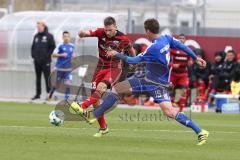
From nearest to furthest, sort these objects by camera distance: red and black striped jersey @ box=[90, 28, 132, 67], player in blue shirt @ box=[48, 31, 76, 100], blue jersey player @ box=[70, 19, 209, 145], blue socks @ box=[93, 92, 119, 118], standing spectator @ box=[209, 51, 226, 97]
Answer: blue jersey player @ box=[70, 19, 209, 145] < blue socks @ box=[93, 92, 119, 118] < red and black striped jersey @ box=[90, 28, 132, 67] < standing spectator @ box=[209, 51, 226, 97] < player in blue shirt @ box=[48, 31, 76, 100]

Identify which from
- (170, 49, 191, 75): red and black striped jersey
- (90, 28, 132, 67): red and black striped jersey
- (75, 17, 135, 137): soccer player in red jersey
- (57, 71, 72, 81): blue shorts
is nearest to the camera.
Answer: (75, 17, 135, 137): soccer player in red jersey

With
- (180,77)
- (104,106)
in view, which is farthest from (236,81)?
(104,106)

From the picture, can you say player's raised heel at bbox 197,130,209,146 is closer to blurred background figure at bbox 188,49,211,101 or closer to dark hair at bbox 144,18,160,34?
dark hair at bbox 144,18,160,34

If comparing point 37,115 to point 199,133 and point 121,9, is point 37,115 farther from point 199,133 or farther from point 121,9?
point 121,9

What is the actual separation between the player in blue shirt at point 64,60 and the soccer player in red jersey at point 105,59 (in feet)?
41.4

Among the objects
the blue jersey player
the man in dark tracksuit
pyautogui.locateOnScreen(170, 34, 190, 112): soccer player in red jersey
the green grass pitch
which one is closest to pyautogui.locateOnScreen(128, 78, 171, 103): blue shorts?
the blue jersey player

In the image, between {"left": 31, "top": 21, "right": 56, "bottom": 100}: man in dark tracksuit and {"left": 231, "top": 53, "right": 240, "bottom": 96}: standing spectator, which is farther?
{"left": 31, "top": 21, "right": 56, "bottom": 100}: man in dark tracksuit

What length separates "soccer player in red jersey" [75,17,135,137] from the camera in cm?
1686

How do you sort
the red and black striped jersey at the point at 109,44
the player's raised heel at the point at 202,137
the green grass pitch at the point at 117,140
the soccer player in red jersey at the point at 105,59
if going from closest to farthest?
the green grass pitch at the point at 117,140
the player's raised heel at the point at 202,137
the soccer player in red jersey at the point at 105,59
the red and black striped jersey at the point at 109,44

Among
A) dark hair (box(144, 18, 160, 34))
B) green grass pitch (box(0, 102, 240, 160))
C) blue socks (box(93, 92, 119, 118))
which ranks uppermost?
dark hair (box(144, 18, 160, 34))

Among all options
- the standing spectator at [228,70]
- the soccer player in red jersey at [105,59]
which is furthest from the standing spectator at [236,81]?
the soccer player in red jersey at [105,59]

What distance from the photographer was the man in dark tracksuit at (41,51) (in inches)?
1198

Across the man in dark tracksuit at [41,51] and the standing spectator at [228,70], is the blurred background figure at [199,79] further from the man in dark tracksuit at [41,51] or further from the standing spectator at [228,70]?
the man in dark tracksuit at [41,51]

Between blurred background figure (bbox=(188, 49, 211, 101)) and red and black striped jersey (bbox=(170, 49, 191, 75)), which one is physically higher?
red and black striped jersey (bbox=(170, 49, 191, 75))
